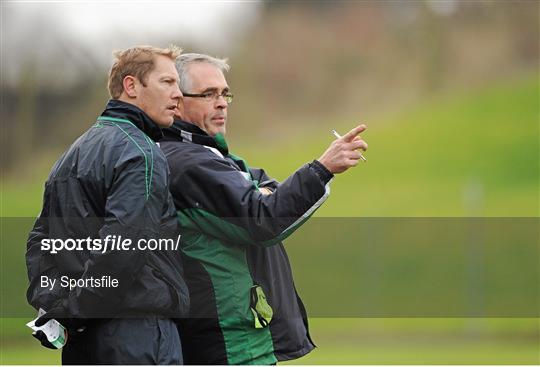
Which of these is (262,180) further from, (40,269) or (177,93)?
(40,269)

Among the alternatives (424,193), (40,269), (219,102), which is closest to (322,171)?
(219,102)

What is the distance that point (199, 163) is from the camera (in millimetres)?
4047

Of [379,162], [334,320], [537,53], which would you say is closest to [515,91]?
[537,53]

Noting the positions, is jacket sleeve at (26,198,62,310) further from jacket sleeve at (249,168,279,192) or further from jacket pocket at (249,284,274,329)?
jacket sleeve at (249,168,279,192)

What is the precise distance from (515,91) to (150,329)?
3255 cm

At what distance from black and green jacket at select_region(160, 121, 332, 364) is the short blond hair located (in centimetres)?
32

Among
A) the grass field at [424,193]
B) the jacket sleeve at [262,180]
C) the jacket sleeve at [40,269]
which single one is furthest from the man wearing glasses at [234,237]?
the grass field at [424,193]

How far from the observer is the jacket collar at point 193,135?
421cm

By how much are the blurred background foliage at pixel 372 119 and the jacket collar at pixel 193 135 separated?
7.64 m

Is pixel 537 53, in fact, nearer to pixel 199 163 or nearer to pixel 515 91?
pixel 515 91

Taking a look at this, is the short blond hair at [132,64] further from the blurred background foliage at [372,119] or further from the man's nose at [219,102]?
the blurred background foliage at [372,119]

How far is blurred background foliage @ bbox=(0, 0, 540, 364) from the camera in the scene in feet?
51.0

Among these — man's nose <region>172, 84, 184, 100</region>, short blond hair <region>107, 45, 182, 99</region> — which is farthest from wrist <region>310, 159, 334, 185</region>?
short blond hair <region>107, 45, 182, 99</region>

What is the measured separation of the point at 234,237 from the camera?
3.98 metres
